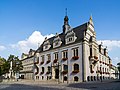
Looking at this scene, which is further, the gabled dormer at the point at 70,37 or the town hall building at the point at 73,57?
the gabled dormer at the point at 70,37

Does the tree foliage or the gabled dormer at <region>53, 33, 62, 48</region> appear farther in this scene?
the tree foliage

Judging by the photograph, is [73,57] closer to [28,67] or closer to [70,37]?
[70,37]

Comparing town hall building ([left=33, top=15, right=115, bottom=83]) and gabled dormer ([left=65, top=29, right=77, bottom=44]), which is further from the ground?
gabled dormer ([left=65, top=29, right=77, bottom=44])

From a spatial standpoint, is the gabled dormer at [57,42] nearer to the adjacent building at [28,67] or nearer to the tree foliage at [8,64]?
the tree foliage at [8,64]

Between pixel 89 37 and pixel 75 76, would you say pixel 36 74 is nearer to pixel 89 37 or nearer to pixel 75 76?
pixel 75 76

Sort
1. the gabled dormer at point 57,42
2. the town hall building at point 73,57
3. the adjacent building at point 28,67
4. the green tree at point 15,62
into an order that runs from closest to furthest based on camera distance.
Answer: the town hall building at point 73,57, the gabled dormer at point 57,42, the green tree at point 15,62, the adjacent building at point 28,67

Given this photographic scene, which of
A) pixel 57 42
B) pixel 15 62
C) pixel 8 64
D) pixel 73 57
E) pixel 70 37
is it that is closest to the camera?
pixel 73 57

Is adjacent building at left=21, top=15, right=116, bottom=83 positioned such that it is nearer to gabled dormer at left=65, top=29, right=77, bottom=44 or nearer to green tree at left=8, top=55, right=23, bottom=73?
gabled dormer at left=65, top=29, right=77, bottom=44

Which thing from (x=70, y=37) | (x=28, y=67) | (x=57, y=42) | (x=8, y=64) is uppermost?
(x=70, y=37)

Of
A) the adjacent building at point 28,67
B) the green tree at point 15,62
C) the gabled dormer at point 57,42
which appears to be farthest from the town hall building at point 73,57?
the adjacent building at point 28,67

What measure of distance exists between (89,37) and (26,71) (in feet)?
123

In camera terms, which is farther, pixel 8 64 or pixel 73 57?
pixel 8 64

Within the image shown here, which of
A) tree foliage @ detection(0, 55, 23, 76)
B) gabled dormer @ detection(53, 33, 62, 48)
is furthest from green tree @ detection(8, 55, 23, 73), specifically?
gabled dormer @ detection(53, 33, 62, 48)

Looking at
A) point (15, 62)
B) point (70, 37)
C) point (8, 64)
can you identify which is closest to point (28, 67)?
point (15, 62)
